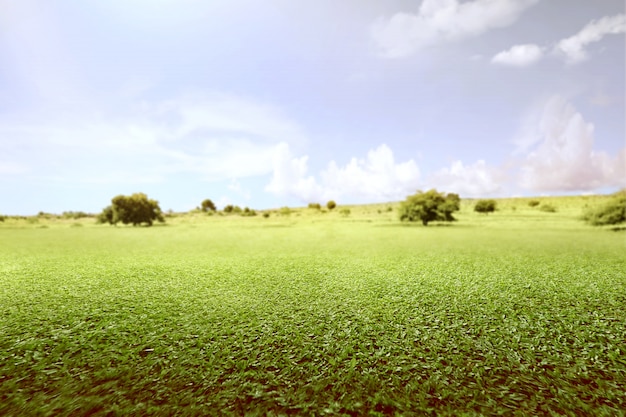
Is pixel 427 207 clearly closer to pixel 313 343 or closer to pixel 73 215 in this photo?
pixel 313 343

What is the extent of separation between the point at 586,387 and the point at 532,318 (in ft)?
8.17

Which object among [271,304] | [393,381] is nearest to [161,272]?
[271,304]

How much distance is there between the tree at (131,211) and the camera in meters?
43.8

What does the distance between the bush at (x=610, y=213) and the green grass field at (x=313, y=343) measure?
78.7 feet

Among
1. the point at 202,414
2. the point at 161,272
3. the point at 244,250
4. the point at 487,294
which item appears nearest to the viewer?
the point at 202,414

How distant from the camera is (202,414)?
3.40m

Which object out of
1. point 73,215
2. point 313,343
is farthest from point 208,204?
point 313,343

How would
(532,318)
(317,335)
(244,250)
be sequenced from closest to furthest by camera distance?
(317,335) → (532,318) → (244,250)

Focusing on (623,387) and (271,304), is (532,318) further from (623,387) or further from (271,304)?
(271,304)

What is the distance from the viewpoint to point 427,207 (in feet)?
116

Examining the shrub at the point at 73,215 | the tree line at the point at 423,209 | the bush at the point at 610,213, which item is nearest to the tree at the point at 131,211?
the tree line at the point at 423,209

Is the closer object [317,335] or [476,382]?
[476,382]

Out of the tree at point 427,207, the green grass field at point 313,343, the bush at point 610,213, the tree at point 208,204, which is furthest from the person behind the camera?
the tree at point 208,204

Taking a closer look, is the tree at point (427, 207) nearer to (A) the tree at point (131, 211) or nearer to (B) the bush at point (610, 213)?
(B) the bush at point (610, 213)
